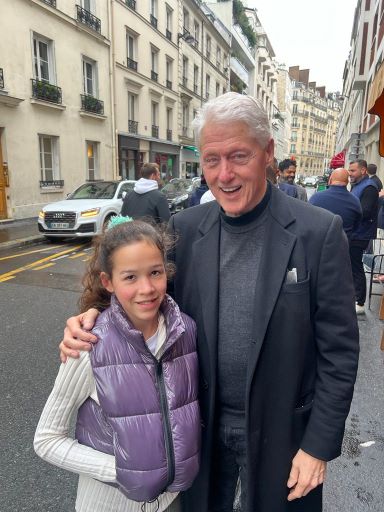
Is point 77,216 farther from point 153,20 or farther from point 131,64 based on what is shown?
point 153,20

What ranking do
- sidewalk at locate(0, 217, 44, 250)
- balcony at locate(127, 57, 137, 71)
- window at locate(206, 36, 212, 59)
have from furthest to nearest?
window at locate(206, 36, 212, 59) < balcony at locate(127, 57, 137, 71) < sidewalk at locate(0, 217, 44, 250)

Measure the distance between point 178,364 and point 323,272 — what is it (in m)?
0.60

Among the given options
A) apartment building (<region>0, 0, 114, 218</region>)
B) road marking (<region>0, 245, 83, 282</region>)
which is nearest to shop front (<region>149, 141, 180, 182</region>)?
apartment building (<region>0, 0, 114, 218</region>)

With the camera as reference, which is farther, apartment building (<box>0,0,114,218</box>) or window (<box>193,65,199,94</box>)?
window (<box>193,65,199,94</box>)

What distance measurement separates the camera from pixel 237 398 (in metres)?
1.48

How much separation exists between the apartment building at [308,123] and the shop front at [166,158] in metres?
73.1

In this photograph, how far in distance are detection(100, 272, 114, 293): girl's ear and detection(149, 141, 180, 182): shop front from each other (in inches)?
884

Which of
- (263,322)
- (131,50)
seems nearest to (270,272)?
(263,322)

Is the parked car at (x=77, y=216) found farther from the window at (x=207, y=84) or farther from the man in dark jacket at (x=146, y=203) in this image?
the window at (x=207, y=84)

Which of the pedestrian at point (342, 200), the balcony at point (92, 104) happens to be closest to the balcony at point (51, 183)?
the balcony at point (92, 104)

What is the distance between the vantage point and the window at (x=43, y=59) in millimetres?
13945

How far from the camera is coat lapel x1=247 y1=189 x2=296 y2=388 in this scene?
1322 mm

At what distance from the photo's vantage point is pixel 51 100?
1436 cm

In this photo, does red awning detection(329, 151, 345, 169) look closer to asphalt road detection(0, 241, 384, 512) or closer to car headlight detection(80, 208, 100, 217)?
asphalt road detection(0, 241, 384, 512)
